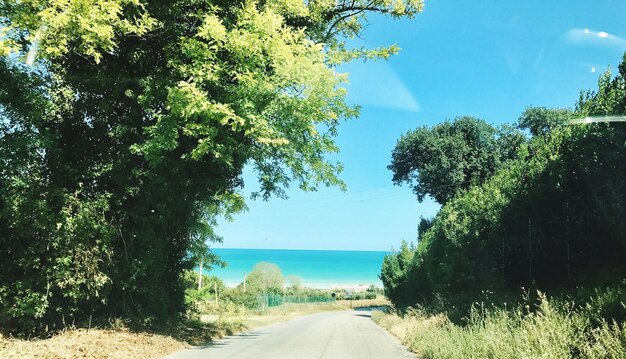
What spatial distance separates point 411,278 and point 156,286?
29.3 meters

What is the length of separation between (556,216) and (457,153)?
91.7ft

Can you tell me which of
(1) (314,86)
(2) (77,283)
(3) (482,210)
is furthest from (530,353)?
(3) (482,210)

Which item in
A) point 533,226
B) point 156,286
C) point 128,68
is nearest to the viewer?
point 128,68

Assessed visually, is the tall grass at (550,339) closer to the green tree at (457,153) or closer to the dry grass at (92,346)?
the dry grass at (92,346)

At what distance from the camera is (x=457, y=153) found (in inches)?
1638

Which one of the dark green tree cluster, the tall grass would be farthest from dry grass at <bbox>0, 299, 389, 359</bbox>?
the dark green tree cluster

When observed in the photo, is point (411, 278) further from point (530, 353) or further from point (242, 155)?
point (530, 353)

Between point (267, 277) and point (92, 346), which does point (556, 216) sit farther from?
point (267, 277)

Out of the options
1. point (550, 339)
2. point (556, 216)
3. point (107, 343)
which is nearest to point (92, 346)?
point (107, 343)

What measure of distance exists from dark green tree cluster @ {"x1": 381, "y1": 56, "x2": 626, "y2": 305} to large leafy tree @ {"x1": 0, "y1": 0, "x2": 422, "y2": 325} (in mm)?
6311

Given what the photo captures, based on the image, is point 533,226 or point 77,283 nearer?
point 77,283

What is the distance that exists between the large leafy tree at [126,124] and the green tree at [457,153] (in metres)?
29.6

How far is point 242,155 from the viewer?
45.6 feet

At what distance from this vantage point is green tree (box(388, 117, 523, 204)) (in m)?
41.3
